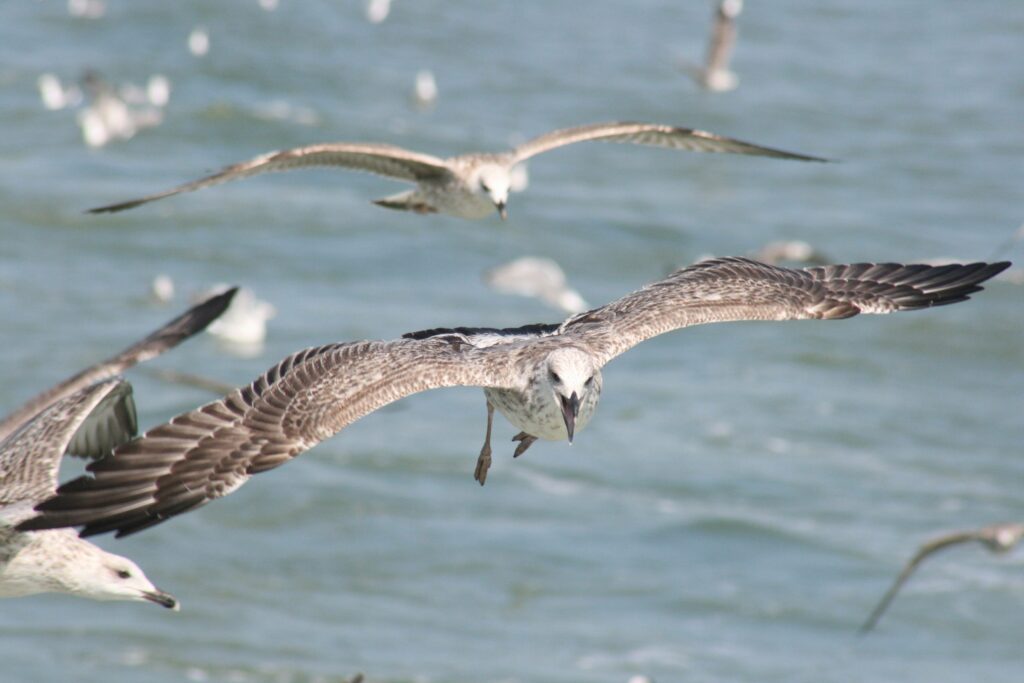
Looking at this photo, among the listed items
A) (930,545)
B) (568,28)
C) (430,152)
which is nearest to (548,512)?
(930,545)

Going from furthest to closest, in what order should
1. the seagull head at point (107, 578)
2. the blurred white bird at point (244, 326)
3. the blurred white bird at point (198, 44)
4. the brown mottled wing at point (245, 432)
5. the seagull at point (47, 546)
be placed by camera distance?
the blurred white bird at point (198, 44) < the blurred white bird at point (244, 326) < the seagull head at point (107, 578) < the seagull at point (47, 546) < the brown mottled wing at point (245, 432)

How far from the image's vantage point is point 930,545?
1167cm

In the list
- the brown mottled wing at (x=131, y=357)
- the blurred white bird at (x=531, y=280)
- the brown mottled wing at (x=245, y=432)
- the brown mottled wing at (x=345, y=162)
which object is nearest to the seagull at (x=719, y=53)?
the blurred white bird at (x=531, y=280)

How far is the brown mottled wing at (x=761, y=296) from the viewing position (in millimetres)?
8312

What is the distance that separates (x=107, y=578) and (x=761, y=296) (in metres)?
3.41

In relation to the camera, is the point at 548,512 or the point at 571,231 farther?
the point at 571,231

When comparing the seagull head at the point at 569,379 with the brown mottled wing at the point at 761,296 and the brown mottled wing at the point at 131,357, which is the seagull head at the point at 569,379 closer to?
the brown mottled wing at the point at 761,296

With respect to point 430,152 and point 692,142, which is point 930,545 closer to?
point 692,142

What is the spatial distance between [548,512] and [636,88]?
15392mm

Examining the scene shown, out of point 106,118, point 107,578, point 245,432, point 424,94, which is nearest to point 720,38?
point 424,94

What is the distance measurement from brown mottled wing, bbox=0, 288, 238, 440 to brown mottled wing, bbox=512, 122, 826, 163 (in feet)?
7.57

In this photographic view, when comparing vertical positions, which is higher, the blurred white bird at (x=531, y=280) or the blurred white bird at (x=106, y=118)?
the blurred white bird at (x=106, y=118)

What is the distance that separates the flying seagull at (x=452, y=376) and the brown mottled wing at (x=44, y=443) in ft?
4.20

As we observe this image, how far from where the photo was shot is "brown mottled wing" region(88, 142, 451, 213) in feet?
32.8
